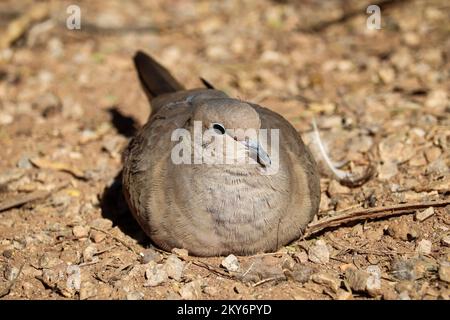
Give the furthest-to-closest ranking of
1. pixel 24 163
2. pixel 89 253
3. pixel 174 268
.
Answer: pixel 24 163
pixel 89 253
pixel 174 268

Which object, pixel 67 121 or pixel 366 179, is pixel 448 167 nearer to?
pixel 366 179

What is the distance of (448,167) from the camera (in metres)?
5.02

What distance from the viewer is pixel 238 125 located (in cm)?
422

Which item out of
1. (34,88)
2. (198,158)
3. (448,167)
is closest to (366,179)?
(448,167)

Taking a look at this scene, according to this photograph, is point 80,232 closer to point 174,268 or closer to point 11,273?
point 11,273

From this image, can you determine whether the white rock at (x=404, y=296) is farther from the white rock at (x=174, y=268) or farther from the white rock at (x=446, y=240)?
the white rock at (x=174, y=268)

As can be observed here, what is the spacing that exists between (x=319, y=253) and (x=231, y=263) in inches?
22.2

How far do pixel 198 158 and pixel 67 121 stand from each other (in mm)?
2446

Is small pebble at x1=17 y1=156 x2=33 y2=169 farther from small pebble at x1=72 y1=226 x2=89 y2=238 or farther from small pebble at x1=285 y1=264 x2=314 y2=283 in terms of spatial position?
small pebble at x1=285 y1=264 x2=314 y2=283

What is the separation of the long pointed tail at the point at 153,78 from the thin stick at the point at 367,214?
6.05ft

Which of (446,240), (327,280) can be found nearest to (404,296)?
(327,280)

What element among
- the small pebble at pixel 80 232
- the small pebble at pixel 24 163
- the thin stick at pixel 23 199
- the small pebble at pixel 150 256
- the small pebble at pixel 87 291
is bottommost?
the small pebble at pixel 87 291

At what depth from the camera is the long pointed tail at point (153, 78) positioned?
18.8 ft

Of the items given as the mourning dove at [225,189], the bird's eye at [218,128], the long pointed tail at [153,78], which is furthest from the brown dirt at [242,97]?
the bird's eye at [218,128]
